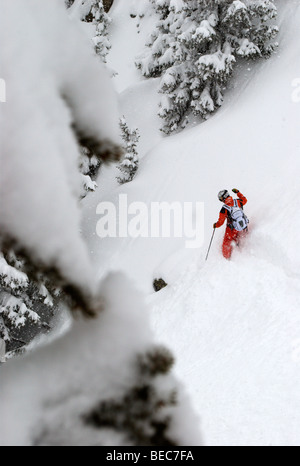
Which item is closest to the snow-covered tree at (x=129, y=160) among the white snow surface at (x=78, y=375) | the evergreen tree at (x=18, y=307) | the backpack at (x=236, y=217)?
the evergreen tree at (x=18, y=307)

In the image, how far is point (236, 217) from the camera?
974cm

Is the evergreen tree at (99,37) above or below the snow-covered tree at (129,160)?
below

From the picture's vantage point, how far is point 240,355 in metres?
7.80

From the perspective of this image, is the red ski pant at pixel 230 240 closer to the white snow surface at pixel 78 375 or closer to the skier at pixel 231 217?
the skier at pixel 231 217

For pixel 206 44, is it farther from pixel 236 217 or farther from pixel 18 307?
pixel 18 307

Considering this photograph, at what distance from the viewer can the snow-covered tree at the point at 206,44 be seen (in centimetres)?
1537

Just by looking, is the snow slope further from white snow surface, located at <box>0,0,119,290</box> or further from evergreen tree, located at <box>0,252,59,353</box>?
evergreen tree, located at <box>0,252,59,353</box>

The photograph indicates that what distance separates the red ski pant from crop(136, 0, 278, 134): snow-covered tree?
8224 millimetres

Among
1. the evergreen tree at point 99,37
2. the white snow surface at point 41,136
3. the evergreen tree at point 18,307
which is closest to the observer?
the white snow surface at point 41,136

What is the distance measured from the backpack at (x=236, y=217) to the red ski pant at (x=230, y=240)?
1.26 ft

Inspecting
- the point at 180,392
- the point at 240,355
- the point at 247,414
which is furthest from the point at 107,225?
the point at 180,392

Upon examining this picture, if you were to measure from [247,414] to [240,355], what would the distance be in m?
1.63

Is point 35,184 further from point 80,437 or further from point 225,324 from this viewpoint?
point 225,324

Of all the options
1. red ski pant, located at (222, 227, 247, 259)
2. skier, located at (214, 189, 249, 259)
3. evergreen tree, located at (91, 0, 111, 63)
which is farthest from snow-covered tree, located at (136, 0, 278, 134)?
red ski pant, located at (222, 227, 247, 259)
